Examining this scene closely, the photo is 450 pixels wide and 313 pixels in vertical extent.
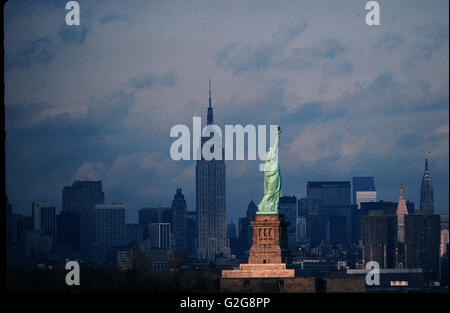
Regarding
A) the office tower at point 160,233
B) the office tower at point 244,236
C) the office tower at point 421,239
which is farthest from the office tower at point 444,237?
the office tower at point 160,233

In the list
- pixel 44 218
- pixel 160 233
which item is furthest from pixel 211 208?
pixel 44 218

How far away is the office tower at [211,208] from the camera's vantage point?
430 feet

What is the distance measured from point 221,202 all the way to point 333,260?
1999 centimetres

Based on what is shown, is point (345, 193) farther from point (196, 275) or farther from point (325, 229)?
point (196, 275)

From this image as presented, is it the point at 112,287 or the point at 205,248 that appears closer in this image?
the point at 112,287

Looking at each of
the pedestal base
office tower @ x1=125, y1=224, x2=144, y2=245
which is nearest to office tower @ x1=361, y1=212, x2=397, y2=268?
office tower @ x1=125, y1=224, x2=144, y2=245

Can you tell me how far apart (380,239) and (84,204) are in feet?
201

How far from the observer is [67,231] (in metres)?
112

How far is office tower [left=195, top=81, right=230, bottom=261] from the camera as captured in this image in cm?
13101

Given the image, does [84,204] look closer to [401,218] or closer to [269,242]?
[269,242]

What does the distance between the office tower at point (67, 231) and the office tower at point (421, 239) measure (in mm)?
48823

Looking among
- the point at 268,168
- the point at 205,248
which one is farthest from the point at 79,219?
the point at 268,168

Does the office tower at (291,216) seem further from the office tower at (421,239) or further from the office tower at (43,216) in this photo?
the office tower at (43,216)

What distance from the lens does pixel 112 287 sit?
7050cm
